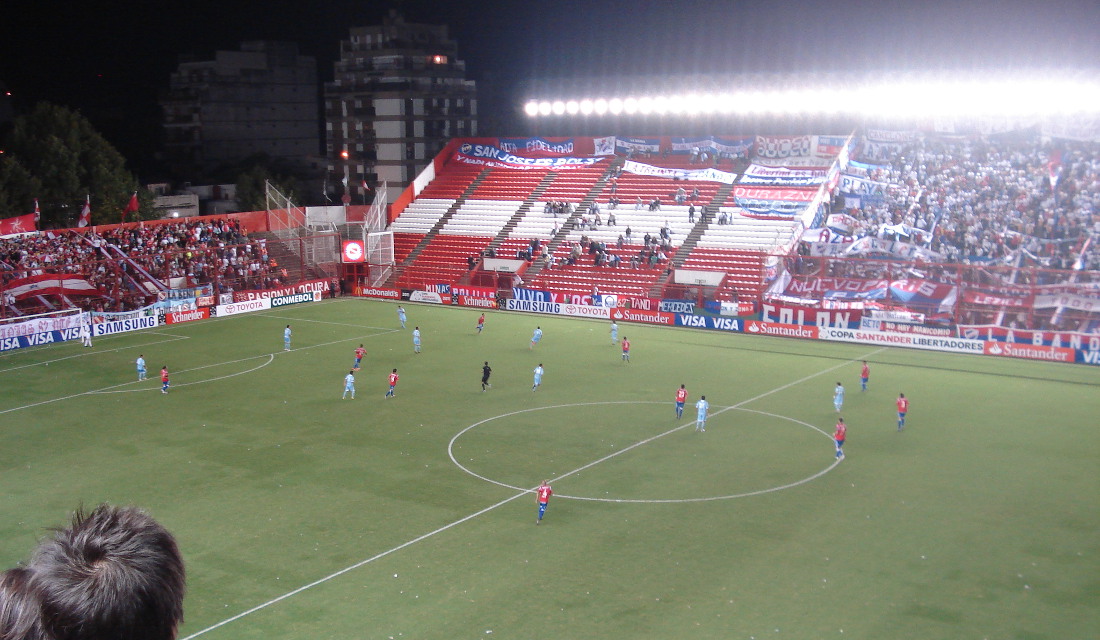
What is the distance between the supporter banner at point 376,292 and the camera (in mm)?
62119

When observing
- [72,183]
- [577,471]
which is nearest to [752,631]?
[577,471]

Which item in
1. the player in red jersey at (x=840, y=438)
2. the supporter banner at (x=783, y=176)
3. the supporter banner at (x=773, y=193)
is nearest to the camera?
the player in red jersey at (x=840, y=438)

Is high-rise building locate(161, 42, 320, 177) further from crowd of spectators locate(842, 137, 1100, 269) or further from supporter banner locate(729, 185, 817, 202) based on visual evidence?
crowd of spectators locate(842, 137, 1100, 269)

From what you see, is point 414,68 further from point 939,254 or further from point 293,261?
point 939,254

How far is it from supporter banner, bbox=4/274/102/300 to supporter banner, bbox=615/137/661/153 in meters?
37.6

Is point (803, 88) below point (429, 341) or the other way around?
the other way around

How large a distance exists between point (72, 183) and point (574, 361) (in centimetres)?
4524

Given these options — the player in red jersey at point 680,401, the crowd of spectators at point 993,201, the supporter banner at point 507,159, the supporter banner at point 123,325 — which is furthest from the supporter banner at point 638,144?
the player in red jersey at point 680,401

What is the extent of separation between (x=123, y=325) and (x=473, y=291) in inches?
804

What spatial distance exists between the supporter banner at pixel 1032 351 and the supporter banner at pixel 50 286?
46682mm

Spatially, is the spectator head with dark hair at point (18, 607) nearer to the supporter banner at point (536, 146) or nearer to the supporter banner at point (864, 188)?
the supporter banner at point (864, 188)

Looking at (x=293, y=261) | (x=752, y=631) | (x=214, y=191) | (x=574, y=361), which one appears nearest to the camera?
(x=752, y=631)

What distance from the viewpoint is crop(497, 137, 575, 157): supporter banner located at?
71.9 m

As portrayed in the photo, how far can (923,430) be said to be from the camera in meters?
30.2
